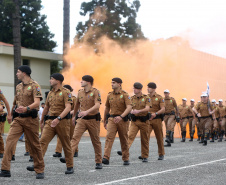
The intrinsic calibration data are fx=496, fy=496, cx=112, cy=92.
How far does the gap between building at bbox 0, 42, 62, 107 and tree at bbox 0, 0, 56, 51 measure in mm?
5914

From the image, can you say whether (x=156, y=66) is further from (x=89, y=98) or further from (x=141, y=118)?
(x=89, y=98)

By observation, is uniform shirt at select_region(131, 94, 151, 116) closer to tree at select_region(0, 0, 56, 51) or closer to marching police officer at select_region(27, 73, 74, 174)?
marching police officer at select_region(27, 73, 74, 174)

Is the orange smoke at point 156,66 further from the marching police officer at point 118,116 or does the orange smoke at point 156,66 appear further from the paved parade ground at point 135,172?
the marching police officer at point 118,116

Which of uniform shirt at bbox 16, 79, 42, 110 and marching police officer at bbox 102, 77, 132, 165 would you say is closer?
uniform shirt at bbox 16, 79, 42, 110

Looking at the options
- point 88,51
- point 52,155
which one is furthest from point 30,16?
point 52,155

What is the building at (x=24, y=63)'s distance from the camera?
40344 millimetres

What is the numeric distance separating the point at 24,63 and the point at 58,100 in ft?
112

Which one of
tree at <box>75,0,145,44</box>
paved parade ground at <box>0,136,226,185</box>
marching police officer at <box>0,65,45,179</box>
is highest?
tree at <box>75,0,145,44</box>

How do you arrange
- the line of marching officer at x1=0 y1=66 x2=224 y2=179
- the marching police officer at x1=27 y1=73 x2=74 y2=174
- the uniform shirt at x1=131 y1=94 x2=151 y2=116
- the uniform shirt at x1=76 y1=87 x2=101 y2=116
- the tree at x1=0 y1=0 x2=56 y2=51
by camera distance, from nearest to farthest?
1. the line of marching officer at x1=0 y1=66 x2=224 y2=179
2. the marching police officer at x1=27 y1=73 x2=74 y2=174
3. the uniform shirt at x1=76 y1=87 x2=101 y2=116
4. the uniform shirt at x1=131 y1=94 x2=151 y2=116
5. the tree at x1=0 y1=0 x2=56 y2=51

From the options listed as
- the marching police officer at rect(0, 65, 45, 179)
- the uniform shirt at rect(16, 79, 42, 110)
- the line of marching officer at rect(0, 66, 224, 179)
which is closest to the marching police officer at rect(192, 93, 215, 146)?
the line of marching officer at rect(0, 66, 224, 179)

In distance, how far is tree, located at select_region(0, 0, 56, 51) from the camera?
4981cm

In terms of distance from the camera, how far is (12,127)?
865 centimetres

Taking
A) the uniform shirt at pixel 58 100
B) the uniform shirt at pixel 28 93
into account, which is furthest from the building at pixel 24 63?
the uniform shirt at pixel 28 93

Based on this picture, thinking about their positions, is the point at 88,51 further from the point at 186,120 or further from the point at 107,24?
the point at 107,24
